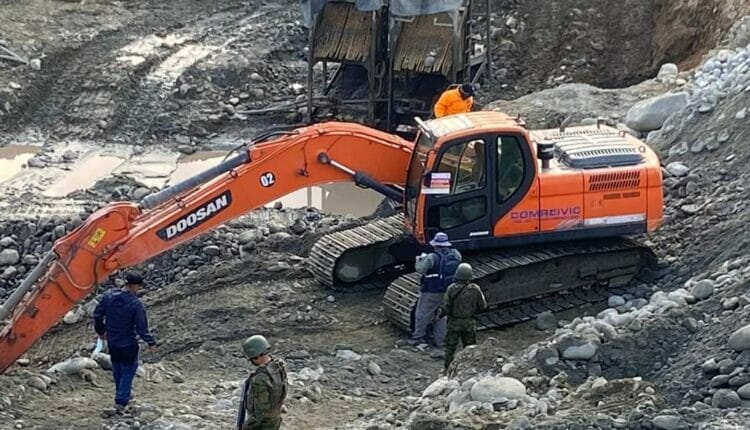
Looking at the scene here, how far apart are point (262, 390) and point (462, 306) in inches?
123

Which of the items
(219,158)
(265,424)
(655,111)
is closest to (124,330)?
(265,424)

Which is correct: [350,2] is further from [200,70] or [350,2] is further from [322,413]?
[322,413]

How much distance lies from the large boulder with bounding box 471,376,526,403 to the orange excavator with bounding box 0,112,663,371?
2780 mm

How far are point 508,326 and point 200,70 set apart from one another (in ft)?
38.7

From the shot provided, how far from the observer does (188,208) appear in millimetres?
11688

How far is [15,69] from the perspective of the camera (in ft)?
75.1

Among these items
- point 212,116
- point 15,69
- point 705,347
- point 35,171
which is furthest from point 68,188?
point 705,347

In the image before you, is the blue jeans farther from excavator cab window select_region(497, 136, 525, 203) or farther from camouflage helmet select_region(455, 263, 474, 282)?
excavator cab window select_region(497, 136, 525, 203)

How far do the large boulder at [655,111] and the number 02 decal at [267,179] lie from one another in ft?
19.2

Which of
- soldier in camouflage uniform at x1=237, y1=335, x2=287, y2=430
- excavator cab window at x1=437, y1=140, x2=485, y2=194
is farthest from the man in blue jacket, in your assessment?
excavator cab window at x1=437, y1=140, x2=485, y2=194

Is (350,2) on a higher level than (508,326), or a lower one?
Result: higher

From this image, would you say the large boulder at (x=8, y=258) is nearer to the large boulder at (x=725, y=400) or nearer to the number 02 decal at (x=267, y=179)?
the number 02 decal at (x=267, y=179)

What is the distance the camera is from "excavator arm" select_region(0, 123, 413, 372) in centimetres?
1101

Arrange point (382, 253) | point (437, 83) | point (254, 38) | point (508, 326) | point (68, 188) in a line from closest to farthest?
point (508, 326) → point (382, 253) → point (68, 188) → point (437, 83) → point (254, 38)
